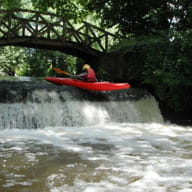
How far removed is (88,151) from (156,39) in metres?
7.27

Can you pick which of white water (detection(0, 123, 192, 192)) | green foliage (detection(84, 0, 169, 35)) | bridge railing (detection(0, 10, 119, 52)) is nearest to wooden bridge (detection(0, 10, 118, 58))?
bridge railing (detection(0, 10, 119, 52))

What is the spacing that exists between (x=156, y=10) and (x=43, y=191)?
11.8 m

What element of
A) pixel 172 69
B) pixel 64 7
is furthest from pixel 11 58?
pixel 172 69

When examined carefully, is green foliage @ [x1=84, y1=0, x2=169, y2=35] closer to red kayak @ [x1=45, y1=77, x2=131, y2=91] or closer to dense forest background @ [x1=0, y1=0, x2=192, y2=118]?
dense forest background @ [x1=0, y1=0, x2=192, y2=118]

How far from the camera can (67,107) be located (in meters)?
9.67

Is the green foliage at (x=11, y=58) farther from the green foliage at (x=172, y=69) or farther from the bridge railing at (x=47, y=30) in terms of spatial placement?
the green foliage at (x=172, y=69)

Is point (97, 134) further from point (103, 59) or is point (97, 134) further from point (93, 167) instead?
point (103, 59)

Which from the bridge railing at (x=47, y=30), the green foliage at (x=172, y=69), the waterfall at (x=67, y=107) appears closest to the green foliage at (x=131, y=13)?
the bridge railing at (x=47, y=30)

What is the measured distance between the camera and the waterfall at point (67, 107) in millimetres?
8789

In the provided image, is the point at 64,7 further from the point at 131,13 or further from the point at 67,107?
the point at 67,107

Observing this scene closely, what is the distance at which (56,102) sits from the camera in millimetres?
9602

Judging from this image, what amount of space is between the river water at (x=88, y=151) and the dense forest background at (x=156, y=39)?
4.25ft

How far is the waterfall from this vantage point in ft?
28.8

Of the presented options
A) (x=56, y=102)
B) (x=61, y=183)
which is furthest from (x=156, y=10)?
(x=61, y=183)
